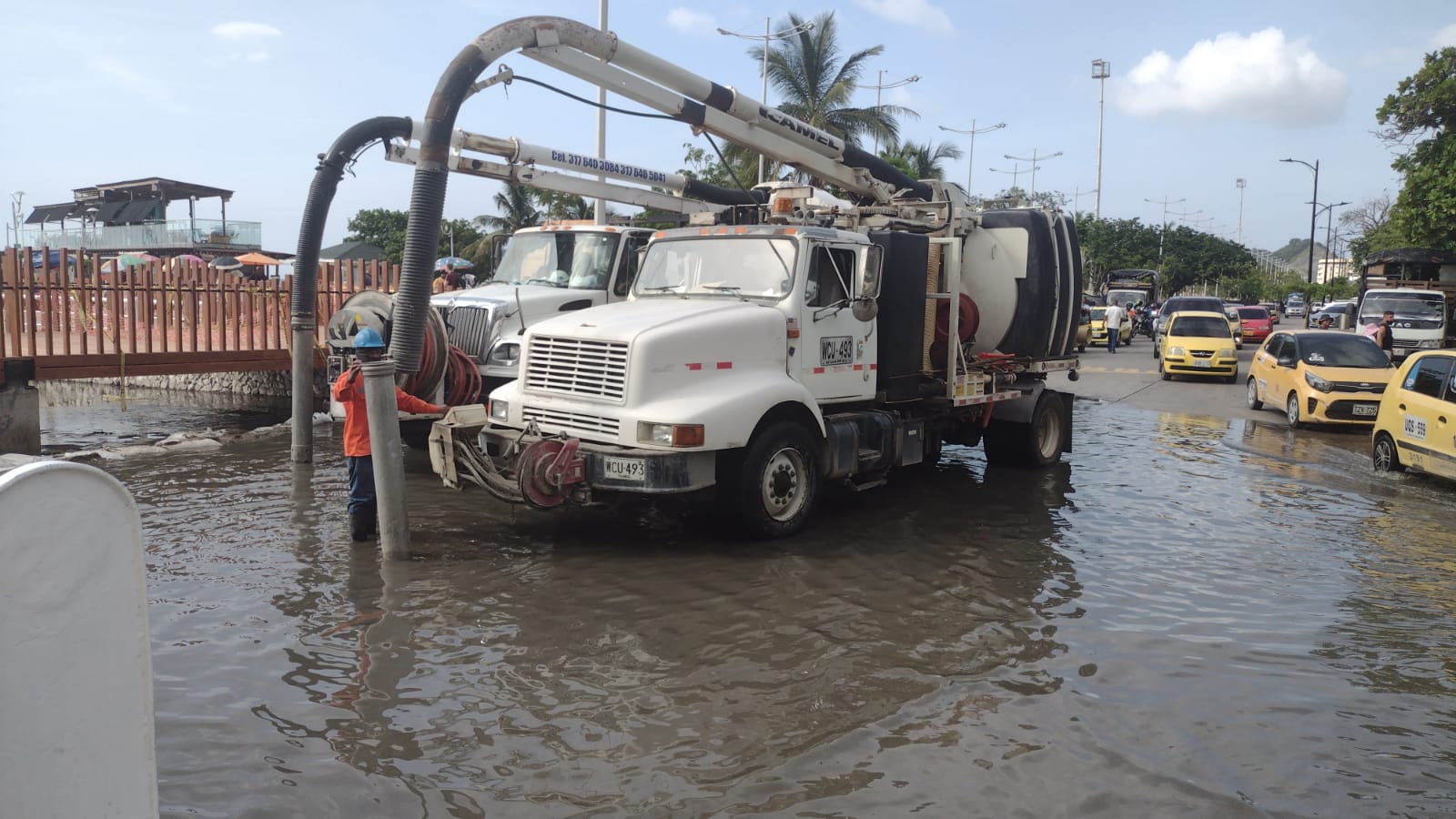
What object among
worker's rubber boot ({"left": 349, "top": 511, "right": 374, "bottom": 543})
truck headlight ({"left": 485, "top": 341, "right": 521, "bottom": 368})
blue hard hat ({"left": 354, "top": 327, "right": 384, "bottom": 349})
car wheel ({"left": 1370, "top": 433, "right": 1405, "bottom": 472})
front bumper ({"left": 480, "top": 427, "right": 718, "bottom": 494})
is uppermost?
blue hard hat ({"left": 354, "top": 327, "right": 384, "bottom": 349})

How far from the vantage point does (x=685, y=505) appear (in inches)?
361

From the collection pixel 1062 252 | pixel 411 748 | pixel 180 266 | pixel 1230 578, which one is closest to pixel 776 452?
pixel 1230 578

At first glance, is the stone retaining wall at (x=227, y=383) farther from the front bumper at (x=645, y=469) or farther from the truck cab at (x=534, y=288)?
the front bumper at (x=645, y=469)

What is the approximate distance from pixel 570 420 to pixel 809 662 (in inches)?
115

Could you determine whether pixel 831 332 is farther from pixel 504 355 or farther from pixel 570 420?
pixel 504 355

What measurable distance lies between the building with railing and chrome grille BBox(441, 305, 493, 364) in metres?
41.3

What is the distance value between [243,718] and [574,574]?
2.66m

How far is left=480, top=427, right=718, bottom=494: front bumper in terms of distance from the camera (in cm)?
705

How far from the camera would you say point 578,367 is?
767 centimetres

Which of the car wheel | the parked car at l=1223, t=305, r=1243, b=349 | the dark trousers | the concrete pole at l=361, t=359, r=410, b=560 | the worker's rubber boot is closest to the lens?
the concrete pole at l=361, t=359, r=410, b=560

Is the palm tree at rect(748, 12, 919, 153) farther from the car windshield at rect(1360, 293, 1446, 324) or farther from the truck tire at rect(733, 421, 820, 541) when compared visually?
the truck tire at rect(733, 421, 820, 541)

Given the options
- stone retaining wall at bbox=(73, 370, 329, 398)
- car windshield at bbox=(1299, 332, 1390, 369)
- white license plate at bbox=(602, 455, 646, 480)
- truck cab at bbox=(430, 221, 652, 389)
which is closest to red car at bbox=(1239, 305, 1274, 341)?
car windshield at bbox=(1299, 332, 1390, 369)

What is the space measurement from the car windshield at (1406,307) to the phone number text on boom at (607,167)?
Result: 2292 centimetres

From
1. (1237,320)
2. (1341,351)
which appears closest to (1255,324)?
(1237,320)
